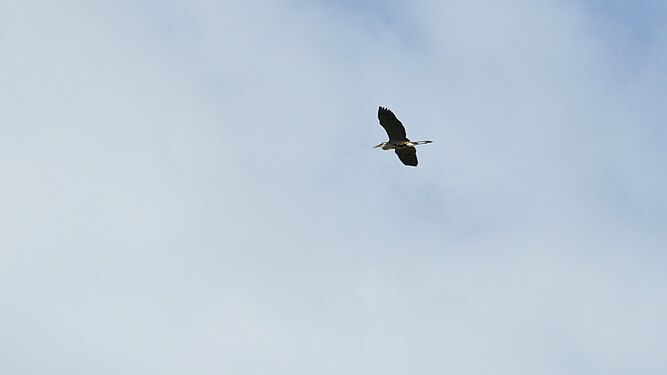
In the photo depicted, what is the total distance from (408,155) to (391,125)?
370cm

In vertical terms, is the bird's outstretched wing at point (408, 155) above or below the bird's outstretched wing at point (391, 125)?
below

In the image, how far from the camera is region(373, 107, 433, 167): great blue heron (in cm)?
12038

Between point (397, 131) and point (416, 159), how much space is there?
12.1 ft

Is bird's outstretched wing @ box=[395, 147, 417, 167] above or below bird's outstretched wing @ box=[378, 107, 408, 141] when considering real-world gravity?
below

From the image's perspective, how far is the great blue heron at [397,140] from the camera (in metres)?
120

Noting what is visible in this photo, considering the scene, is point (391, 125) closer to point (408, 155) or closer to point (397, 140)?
point (397, 140)

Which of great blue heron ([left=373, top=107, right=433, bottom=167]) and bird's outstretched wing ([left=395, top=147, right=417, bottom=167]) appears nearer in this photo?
great blue heron ([left=373, top=107, right=433, bottom=167])

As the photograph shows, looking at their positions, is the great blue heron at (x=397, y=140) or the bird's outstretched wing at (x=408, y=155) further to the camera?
the bird's outstretched wing at (x=408, y=155)

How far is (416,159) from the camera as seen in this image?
124 meters

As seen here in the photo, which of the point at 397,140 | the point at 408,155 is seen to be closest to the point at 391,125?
the point at 397,140

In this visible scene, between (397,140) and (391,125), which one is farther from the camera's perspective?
(397,140)

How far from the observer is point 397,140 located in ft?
403

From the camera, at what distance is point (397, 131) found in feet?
400

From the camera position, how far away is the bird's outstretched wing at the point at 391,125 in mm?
120250
